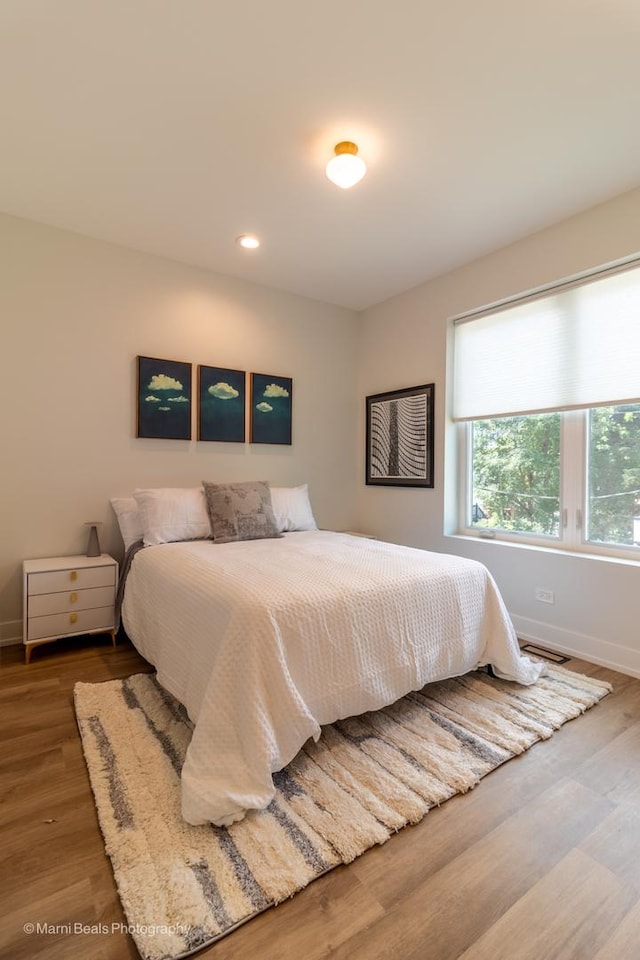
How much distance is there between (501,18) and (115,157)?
1772mm

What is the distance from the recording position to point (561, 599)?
2.74 metres

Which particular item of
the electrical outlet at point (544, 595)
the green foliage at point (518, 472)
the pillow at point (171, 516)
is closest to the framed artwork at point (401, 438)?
the green foliage at point (518, 472)

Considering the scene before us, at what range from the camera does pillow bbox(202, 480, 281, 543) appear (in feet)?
9.24

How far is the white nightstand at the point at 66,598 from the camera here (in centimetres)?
253

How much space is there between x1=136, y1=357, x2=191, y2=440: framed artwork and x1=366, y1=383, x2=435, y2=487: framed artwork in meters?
1.68

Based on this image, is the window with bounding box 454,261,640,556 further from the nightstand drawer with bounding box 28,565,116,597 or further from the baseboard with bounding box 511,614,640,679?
the nightstand drawer with bounding box 28,565,116,597

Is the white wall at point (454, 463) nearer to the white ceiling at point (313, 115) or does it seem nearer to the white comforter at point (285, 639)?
the white ceiling at point (313, 115)

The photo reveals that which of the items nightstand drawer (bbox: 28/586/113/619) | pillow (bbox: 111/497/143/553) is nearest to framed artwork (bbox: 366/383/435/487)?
pillow (bbox: 111/497/143/553)

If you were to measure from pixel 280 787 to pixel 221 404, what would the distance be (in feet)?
8.63

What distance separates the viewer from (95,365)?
9.87 ft

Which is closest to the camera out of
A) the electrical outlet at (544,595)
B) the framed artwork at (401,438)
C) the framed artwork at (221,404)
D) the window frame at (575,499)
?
the window frame at (575,499)

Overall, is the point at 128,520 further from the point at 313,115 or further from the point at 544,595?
the point at 544,595

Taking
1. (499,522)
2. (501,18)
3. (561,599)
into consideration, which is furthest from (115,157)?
(561,599)

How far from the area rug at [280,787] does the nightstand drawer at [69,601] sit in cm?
62
